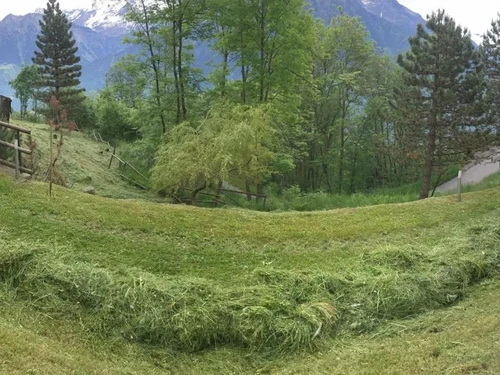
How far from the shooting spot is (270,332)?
5.27 m

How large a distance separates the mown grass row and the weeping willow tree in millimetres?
6283

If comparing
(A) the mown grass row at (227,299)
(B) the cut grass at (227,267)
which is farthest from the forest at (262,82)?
(A) the mown grass row at (227,299)

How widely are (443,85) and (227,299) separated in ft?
45.9

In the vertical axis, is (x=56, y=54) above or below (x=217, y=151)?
above

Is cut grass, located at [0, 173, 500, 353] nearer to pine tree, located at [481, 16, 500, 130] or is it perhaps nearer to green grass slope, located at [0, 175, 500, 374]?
green grass slope, located at [0, 175, 500, 374]

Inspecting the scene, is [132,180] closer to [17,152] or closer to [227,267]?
[17,152]

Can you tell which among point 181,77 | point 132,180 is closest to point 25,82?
point 181,77

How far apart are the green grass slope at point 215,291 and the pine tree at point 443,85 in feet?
30.1

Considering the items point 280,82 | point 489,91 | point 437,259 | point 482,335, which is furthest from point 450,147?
point 482,335

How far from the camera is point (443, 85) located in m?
16.6

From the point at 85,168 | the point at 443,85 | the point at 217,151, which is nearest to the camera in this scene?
the point at 217,151

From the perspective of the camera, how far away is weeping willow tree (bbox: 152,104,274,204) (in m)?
12.6

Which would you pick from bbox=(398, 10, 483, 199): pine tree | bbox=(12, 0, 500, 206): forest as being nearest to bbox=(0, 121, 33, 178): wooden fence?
bbox=(12, 0, 500, 206): forest

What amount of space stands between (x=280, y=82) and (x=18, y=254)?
13.7m
